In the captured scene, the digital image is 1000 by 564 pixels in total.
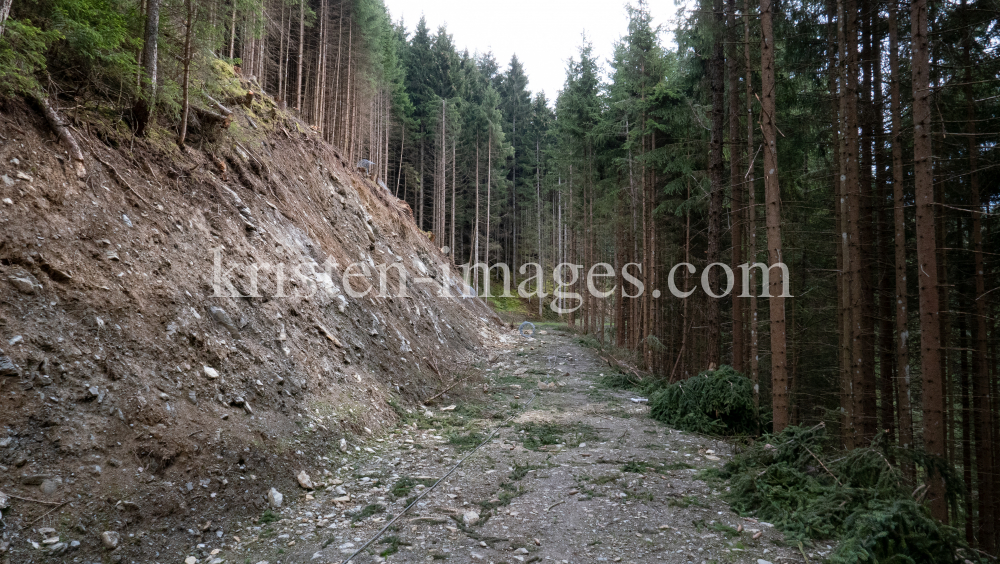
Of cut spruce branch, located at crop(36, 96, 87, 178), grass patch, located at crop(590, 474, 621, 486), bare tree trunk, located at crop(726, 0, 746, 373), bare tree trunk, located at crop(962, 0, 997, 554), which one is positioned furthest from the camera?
bare tree trunk, located at crop(726, 0, 746, 373)

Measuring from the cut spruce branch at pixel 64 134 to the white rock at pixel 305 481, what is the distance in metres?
4.50

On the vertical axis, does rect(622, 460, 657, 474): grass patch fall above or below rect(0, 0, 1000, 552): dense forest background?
below

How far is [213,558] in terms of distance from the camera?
3717 millimetres

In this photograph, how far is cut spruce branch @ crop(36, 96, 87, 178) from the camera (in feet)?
18.0

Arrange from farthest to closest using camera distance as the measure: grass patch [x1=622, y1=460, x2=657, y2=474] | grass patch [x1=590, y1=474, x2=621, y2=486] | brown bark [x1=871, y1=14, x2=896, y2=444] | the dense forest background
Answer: brown bark [x1=871, y1=14, x2=896, y2=444], grass patch [x1=622, y1=460, x2=657, y2=474], the dense forest background, grass patch [x1=590, y1=474, x2=621, y2=486]

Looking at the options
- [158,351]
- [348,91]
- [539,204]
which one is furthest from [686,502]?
[539,204]

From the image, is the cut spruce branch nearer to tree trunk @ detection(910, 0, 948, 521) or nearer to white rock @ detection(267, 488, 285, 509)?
white rock @ detection(267, 488, 285, 509)

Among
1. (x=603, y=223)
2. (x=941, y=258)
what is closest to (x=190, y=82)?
(x=941, y=258)

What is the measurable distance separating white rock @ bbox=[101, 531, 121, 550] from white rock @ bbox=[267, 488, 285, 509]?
1.36 metres

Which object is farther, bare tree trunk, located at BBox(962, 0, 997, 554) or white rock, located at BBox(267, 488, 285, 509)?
bare tree trunk, located at BBox(962, 0, 997, 554)

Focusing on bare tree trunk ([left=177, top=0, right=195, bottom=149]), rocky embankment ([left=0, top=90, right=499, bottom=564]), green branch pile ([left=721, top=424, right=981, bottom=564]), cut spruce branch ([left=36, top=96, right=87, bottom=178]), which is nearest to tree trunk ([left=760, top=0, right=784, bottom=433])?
green branch pile ([left=721, top=424, right=981, bottom=564])

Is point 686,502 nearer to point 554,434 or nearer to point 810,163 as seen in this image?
point 554,434

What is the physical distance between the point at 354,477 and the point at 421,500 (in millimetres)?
1097

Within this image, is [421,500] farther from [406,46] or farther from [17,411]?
[406,46]
